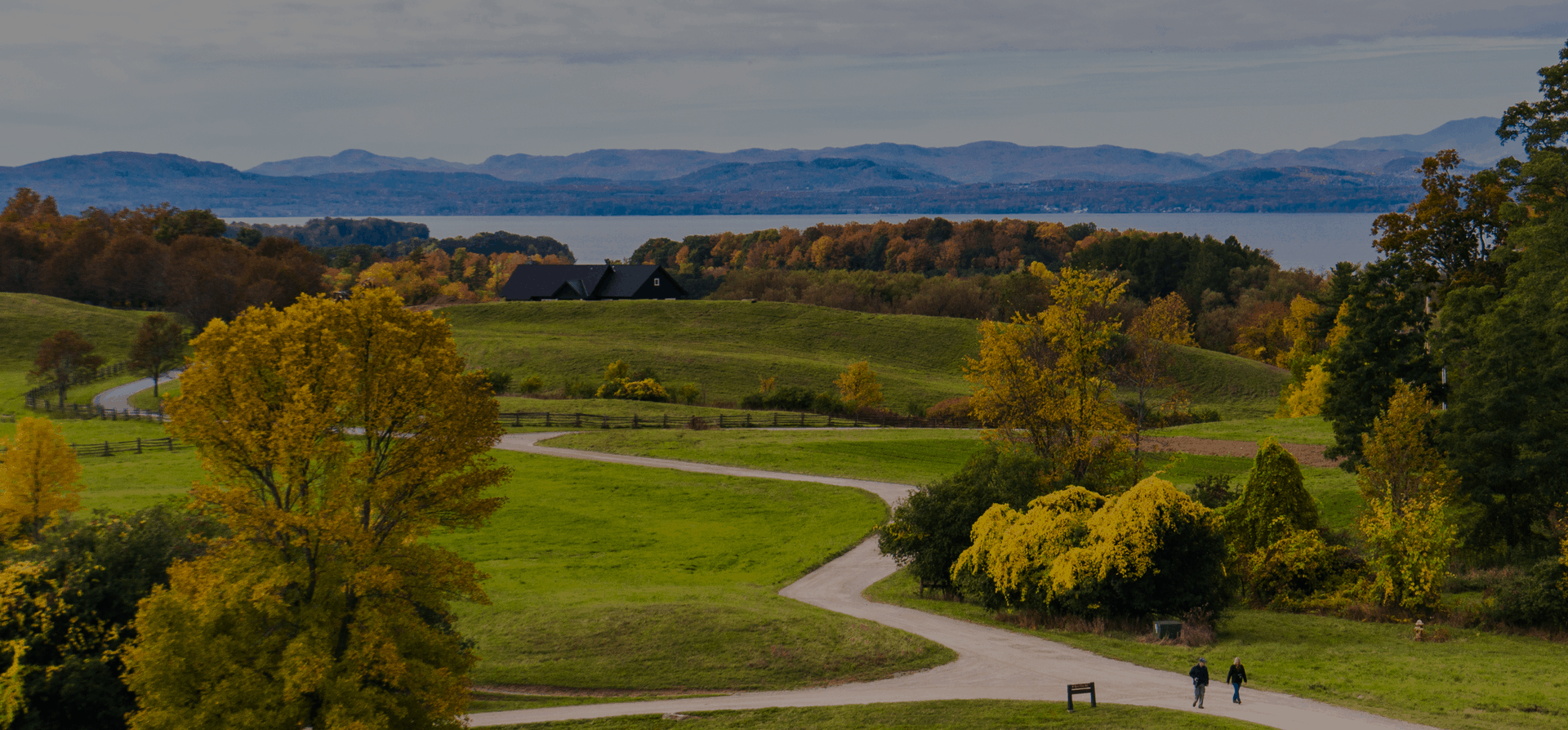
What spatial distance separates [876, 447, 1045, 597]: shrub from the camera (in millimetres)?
31250

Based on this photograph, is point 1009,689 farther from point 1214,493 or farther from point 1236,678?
point 1214,493

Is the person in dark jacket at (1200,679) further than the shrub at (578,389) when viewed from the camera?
No

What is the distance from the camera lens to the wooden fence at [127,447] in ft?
165

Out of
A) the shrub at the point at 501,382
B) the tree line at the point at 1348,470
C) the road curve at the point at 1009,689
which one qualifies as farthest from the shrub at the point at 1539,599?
the shrub at the point at 501,382

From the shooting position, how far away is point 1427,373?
125 ft

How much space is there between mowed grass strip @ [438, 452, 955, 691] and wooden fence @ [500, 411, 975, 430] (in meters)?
9.31

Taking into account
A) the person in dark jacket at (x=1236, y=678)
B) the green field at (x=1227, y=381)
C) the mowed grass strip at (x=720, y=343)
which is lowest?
the green field at (x=1227, y=381)

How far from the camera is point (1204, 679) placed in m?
20.1

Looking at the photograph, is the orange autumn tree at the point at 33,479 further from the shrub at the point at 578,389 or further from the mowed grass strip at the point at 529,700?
the shrub at the point at 578,389

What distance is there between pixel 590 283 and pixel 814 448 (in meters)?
63.8

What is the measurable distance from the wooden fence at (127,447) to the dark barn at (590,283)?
58.1 m

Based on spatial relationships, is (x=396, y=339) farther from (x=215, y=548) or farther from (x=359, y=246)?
(x=359, y=246)

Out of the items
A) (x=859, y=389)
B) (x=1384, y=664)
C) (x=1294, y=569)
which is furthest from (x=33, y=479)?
(x=859, y=389)

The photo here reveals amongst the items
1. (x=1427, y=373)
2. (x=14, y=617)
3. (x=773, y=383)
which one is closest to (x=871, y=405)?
(x=773, y=383)
